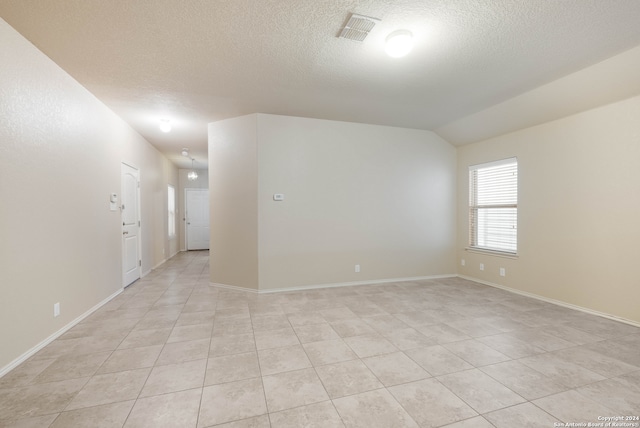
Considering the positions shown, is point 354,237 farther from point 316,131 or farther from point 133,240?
point 133,240

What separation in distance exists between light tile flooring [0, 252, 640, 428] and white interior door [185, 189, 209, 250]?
5.69 metres

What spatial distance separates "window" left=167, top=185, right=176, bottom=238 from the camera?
7613 mm

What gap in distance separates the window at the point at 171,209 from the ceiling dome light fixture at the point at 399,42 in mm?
6966

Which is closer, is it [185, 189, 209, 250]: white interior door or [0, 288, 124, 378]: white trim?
[0, 288, 124, 378]: white trim

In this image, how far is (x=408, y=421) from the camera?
160cm

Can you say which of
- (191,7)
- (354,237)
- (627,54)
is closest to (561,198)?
(627,54)

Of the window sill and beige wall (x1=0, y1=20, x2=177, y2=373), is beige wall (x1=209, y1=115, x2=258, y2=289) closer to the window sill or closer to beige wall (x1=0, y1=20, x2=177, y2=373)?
beige wall (x1=0, y1=20, x2=177, y2=373)

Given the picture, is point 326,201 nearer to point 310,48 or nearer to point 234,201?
point 234,201

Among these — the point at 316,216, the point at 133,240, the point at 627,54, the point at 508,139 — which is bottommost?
the point at 133,240

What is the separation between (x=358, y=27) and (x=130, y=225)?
15.0 ft

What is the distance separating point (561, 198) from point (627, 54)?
1709mm

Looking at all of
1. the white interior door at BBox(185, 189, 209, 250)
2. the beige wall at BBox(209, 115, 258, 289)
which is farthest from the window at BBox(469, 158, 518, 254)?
the white interior door at BBox(185, 189, 209, 250)

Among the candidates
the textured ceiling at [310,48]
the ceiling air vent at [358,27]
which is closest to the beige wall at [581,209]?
the textured ceiling at [310,48]

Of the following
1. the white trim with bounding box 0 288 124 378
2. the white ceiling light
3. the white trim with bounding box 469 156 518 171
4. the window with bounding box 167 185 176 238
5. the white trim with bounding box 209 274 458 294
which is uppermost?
the white ceiling light
